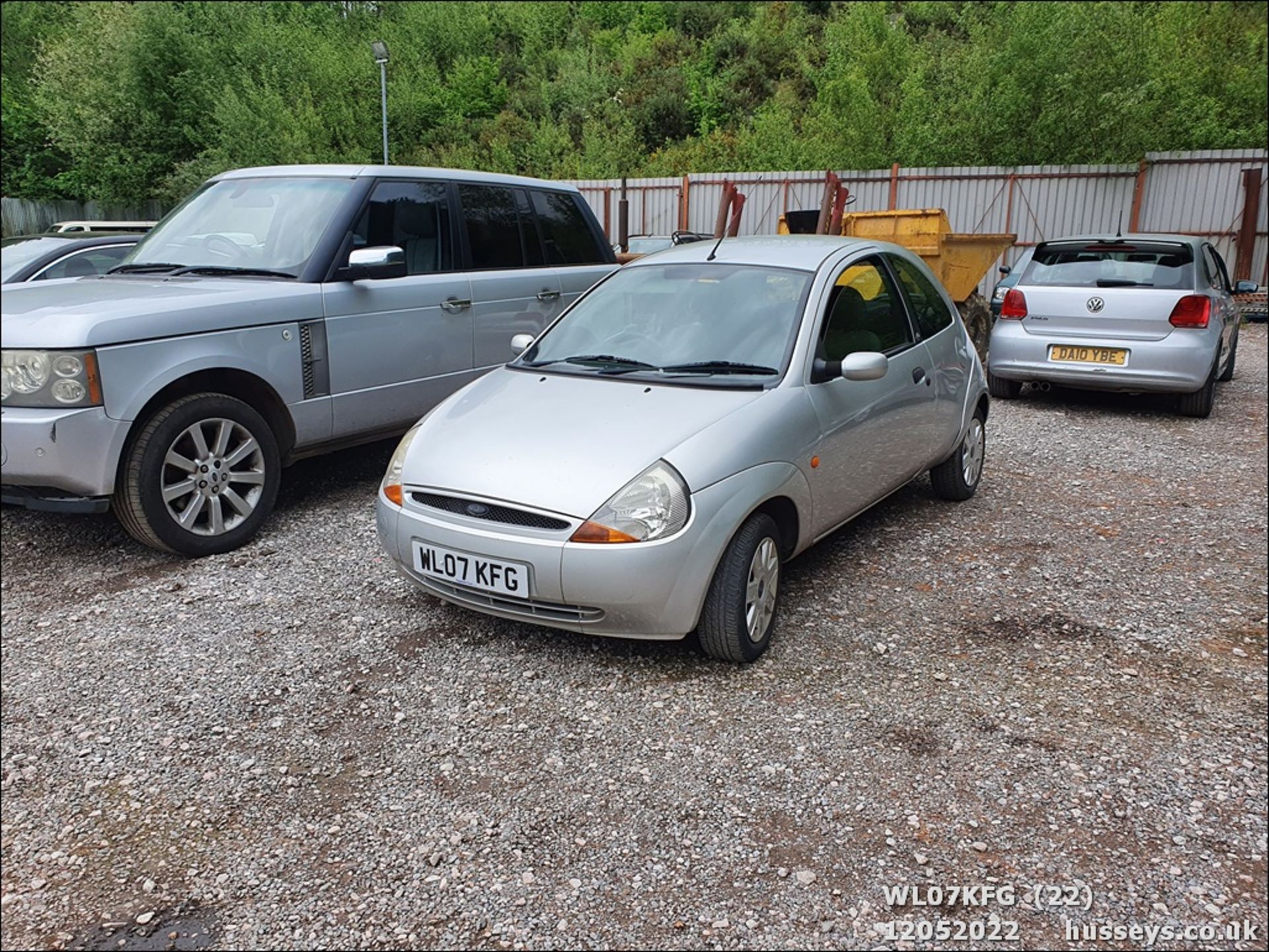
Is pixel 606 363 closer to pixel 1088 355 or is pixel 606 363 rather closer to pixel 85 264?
pixel 85 264

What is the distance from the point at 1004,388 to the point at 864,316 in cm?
511

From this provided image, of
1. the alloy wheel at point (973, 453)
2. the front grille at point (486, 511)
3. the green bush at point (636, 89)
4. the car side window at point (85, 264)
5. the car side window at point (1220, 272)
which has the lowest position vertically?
the alloy wheel at point (973, 453)

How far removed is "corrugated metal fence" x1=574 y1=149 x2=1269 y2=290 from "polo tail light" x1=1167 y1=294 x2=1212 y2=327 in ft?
34.5

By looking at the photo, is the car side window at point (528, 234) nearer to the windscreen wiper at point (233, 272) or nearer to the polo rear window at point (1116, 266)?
the windscreen wiper at point (233, 272)

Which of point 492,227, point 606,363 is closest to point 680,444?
point 606,363

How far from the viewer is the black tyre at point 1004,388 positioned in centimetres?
924

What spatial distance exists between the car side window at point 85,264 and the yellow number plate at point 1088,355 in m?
7.17

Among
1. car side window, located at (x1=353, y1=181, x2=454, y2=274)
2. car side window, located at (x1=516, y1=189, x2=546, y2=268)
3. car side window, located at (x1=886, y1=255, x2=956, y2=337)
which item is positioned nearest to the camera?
car side window, located at (x1=886, y1=255, x2=956, y2=337)

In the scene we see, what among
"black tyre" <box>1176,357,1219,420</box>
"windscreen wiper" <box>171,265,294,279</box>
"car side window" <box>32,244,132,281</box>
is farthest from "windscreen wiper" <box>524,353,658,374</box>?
"black tyre" <box>1176,357,1219,420</box>

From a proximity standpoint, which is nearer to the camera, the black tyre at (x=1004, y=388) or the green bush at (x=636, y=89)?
the black tyre at (x=1004, y=388)

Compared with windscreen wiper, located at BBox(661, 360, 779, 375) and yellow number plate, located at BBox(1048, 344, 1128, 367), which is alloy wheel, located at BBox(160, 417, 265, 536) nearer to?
windscreen wiper, located at BBox(661, 360, 779, 375)

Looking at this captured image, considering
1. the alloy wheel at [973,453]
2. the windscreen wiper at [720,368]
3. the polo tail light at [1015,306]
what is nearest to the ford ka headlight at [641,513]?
the windscreen wiper at [720,368]

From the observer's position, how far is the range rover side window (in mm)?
6277

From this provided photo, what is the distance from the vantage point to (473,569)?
12.1 ft
